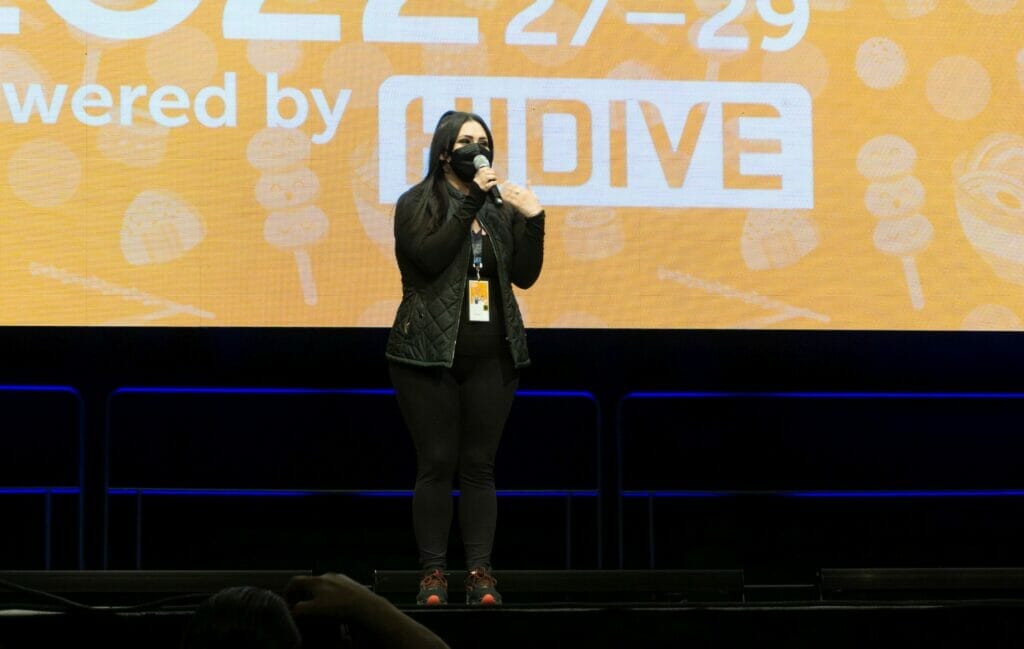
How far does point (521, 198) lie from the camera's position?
9.95 feet

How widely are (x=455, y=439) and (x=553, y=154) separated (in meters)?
1.37

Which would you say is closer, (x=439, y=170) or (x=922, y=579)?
(x=439, y=170)

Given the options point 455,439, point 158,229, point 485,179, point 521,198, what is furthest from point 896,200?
point 158,229

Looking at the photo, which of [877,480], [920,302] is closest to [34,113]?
[920,302]

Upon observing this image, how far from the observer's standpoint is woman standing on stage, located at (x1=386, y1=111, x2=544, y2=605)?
302 cm

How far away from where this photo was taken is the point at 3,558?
4.39 metres

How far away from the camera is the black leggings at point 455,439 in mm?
3027

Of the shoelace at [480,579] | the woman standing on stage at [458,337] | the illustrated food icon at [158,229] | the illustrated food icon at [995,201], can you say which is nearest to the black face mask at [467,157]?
the woman standing on stage at [458,337]

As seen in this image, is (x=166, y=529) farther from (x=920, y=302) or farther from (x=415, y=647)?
(x=415, y=647)

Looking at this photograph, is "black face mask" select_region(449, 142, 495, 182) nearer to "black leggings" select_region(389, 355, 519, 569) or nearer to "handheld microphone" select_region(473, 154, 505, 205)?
"handheld microphone" select_region(473, 154, 505, 205)

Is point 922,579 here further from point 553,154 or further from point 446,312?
point 553,154

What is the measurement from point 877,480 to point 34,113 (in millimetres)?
3081

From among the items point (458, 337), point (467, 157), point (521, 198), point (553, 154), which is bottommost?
point (458, 337)

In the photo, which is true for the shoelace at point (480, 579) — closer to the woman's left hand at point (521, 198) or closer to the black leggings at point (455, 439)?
the black leggings at point (455, 439)
